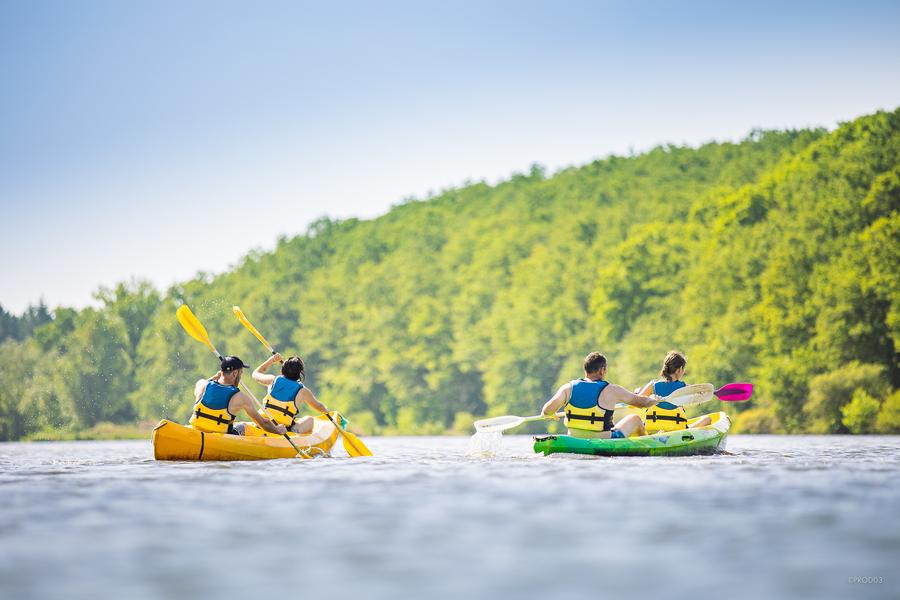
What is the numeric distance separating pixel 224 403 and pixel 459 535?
7.58 meters

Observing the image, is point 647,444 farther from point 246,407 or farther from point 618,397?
point 246,407

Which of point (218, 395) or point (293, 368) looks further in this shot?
point (293, 368)

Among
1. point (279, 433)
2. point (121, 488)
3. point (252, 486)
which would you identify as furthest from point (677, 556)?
point (279, 433)

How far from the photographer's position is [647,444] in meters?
15.1

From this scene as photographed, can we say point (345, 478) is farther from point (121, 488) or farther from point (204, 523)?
point (204, 523)

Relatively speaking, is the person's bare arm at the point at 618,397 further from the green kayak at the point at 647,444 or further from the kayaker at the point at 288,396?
the kayaker at the point at 288,396

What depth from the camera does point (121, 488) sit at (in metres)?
11.7

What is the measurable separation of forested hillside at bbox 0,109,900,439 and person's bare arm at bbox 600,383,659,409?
22.9 meters

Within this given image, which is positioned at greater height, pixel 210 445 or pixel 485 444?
pixel 210 445

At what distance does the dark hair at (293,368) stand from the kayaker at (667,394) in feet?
14.3

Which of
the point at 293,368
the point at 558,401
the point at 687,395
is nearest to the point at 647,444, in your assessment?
the point at 687,395

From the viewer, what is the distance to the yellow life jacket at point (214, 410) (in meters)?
15.0

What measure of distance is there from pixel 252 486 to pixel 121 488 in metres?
1.22

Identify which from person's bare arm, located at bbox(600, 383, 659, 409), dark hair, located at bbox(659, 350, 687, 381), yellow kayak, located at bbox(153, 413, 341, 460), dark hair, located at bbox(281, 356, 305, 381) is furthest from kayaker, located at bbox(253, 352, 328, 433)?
dark hair, located at bbox(659, 350, 687, 381)
